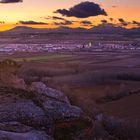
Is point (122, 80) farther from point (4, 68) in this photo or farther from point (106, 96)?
point (4, 68)

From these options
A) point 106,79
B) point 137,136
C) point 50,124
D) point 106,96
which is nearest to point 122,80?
point 106,79

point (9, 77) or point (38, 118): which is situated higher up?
point (38, 118)

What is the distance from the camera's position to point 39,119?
18859 millimetres

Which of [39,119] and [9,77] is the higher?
[39,119]

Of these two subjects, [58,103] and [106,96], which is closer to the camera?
[58,103]

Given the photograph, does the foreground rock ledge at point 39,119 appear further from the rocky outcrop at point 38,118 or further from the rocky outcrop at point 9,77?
the rocky outcrop at point 9,77

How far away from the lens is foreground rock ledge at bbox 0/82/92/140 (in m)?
17.9

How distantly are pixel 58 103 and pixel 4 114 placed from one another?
2968 millimetres

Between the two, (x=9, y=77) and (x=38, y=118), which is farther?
(x=9, y=77)

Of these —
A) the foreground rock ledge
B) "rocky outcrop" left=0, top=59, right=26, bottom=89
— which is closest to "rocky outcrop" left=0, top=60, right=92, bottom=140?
the foreground rock ledge

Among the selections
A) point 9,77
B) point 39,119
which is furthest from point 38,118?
point 9,77

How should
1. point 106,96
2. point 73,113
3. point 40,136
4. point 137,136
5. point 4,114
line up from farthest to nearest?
1. point 106,96
2. point 137,136
3. point 73,113
4. point 4,114
5. point 40,136

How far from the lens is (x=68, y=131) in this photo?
62.1 feet

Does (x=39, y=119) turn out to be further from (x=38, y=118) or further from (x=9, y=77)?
(x=9, y=77)
